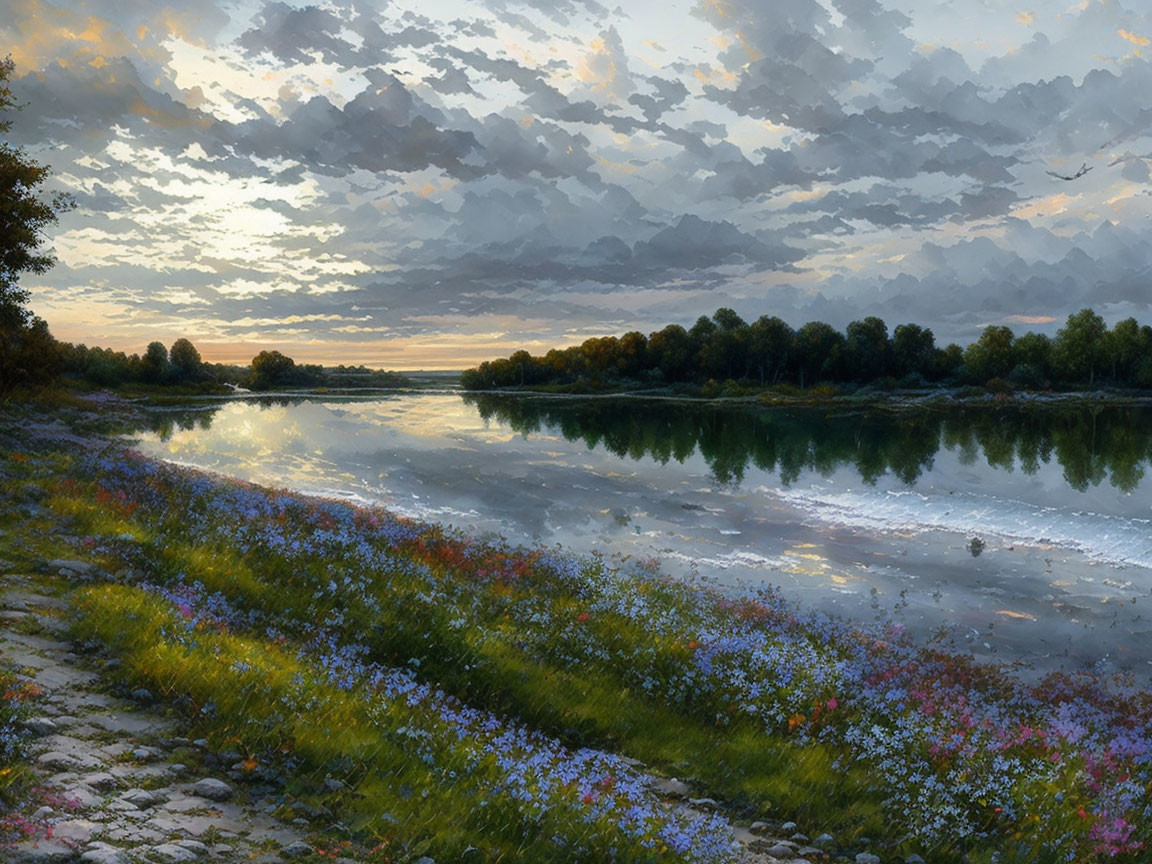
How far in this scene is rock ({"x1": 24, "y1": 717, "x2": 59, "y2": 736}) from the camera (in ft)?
20.9

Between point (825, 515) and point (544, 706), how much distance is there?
21092 millimetres

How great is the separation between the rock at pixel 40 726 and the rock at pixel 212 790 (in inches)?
56.8

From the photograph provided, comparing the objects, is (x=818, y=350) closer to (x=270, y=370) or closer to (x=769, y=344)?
(x=769, y=344)

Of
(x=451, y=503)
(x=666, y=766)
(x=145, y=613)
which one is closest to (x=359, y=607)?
(x=145, y=613)

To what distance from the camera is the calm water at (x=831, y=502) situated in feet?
60.0

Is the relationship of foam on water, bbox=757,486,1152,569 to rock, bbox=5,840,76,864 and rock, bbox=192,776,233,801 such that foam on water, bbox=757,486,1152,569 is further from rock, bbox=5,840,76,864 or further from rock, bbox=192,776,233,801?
rock, bbox=5,840,76,864

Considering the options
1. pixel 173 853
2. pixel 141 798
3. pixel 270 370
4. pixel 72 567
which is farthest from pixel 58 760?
pixel 270 370

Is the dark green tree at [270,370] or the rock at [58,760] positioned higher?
the dark green tree at [270,370]

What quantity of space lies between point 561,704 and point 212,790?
5218 millimetres

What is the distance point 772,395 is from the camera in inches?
5118

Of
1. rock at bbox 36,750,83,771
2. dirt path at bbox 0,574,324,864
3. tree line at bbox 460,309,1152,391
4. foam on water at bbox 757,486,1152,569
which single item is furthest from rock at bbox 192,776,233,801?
tree line at bbox 460,309,1152,391

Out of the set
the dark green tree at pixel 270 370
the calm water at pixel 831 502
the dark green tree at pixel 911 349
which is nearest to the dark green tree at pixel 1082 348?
→ the dark green tree at pixel 911 349

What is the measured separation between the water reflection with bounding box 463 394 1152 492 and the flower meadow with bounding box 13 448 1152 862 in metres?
24.7

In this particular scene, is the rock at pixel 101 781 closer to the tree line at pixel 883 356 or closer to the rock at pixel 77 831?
the rock at pixel 77 831
